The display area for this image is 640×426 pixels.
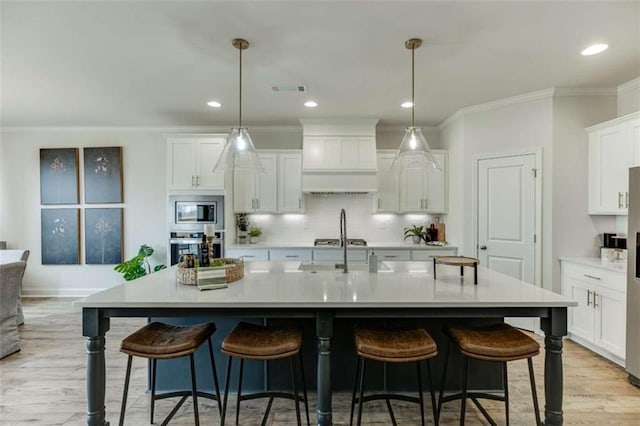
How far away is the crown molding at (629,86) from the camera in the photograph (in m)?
3.28

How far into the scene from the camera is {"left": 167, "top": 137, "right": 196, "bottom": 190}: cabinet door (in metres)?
4.49

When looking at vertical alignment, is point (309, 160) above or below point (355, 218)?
above

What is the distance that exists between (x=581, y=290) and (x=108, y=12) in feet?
15.5

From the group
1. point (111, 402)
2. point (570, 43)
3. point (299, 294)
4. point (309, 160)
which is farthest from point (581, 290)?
point (111, 402)

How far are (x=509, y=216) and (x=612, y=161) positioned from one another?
1.07 metres

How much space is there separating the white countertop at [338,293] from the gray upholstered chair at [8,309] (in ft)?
6.47

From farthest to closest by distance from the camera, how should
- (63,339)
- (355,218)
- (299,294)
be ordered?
(355,218), (63,339), (299,294)

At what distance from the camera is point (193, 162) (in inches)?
177

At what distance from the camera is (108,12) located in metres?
2.19

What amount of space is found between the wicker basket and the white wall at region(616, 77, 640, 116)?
4.23 metres

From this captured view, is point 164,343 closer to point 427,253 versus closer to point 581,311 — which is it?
point 427,253

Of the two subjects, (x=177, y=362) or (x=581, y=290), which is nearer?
(x=177, y=362)

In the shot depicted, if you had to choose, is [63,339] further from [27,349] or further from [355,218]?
[355,218]

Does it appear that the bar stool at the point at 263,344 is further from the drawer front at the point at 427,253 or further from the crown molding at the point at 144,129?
the crown molding at the point at 144,129
